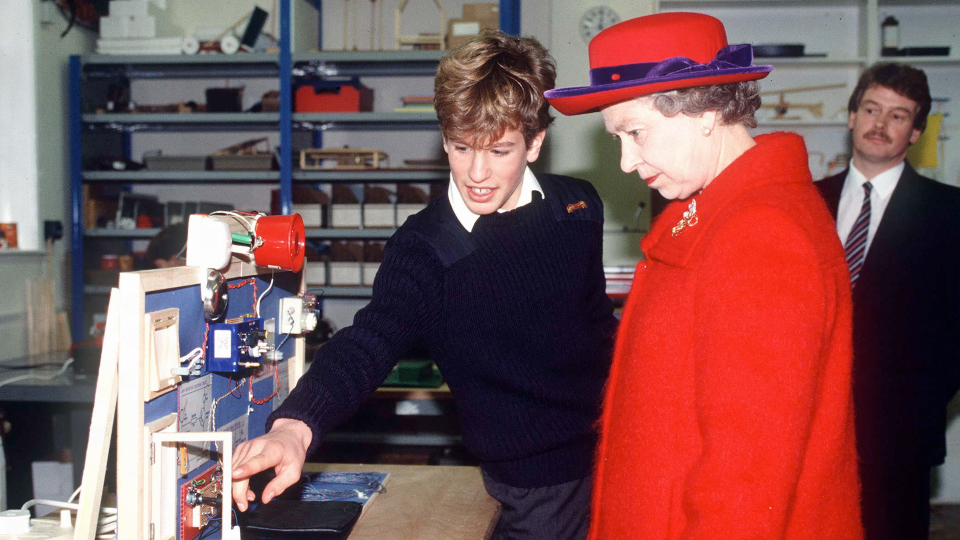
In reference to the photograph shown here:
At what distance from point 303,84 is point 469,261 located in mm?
2945

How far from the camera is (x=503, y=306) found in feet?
4.53

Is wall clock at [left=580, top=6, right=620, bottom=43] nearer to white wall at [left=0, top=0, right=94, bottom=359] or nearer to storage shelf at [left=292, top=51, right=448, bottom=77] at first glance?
storage shelf at [left=292, top=51, right=448, bottom=77]

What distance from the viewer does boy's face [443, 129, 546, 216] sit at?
1.34 metres

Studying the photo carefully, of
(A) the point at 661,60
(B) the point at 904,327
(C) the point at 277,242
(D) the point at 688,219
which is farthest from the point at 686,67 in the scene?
(B) the point at 904,327

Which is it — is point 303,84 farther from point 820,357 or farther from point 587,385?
point 820,357

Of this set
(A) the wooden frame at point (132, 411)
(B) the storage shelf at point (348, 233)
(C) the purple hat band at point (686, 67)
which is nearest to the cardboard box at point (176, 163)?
(B) the storage shelf at point (348, 233)

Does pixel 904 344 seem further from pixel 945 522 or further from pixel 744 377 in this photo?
pixel 945 522

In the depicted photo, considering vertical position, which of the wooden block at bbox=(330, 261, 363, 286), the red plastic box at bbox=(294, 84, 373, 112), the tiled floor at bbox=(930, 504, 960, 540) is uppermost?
the red plastic box at bbox=(294, 84, 373, 112)

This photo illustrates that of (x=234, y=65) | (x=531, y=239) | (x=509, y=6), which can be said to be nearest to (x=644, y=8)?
(x=509, y=6)

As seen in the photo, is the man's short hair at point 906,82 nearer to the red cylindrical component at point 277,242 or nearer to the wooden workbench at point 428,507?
the wooden workbench at point 428,507

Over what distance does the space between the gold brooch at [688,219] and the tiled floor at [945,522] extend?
2.94m

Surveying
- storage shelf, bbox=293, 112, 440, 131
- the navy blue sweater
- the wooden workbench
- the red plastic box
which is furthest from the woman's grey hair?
the red plastic box

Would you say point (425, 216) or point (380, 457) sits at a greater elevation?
point (425, 216)

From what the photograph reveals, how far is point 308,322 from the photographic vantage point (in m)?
1.60
